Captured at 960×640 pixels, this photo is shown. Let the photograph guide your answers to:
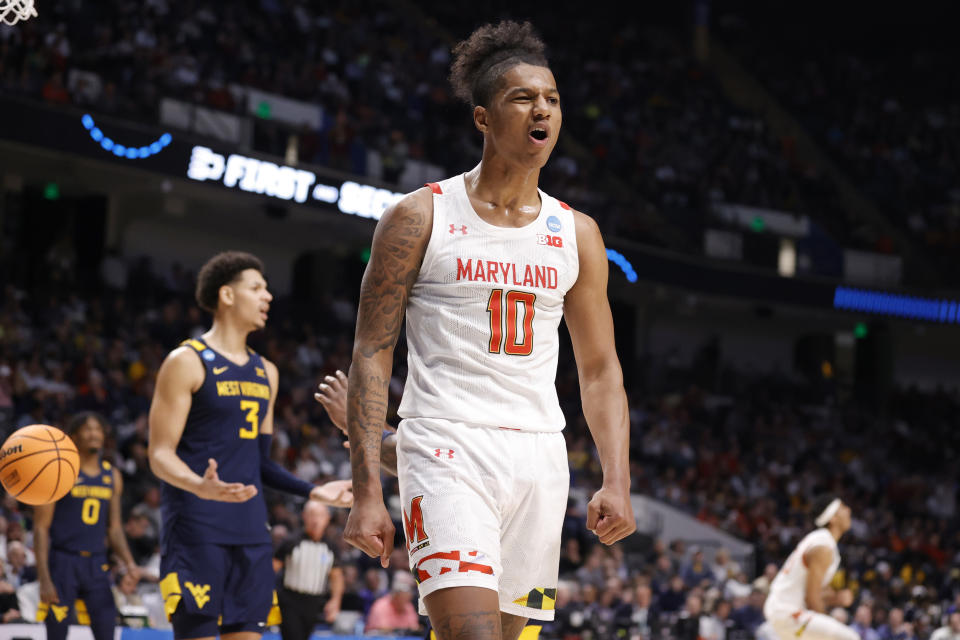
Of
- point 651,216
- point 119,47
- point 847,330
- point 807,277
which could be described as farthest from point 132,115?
point 847,330

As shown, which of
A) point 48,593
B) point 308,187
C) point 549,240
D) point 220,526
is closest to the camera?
point 549,240

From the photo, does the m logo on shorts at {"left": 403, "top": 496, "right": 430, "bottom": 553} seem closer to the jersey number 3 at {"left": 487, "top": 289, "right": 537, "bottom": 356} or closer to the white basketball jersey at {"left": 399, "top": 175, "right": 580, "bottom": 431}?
the white basketball jersey at {"left": 399, "top": 175, "right": 580, "bottom": 431}

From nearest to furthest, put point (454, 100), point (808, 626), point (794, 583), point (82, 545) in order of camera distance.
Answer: point (82, 545) → point (808, 626) → point (794, 583) → point (454, 100)

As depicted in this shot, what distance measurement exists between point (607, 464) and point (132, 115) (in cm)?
1486

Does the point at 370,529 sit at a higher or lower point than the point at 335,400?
lower

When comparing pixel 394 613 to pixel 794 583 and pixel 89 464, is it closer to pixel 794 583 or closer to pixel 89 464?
pixel 794 583

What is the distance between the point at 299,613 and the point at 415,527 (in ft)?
15.3

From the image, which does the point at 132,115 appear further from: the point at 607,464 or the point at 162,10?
the point at 607,464

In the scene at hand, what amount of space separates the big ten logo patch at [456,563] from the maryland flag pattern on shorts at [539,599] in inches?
9.9

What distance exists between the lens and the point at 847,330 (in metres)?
29.2

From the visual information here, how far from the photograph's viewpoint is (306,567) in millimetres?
7926

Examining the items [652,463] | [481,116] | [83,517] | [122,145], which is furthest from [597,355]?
[652,463]

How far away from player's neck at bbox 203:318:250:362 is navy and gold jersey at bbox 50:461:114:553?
7.55ft

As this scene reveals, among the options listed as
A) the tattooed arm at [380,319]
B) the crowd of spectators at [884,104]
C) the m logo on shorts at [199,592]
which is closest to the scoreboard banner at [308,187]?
the crowd of spectators at [884,104]
